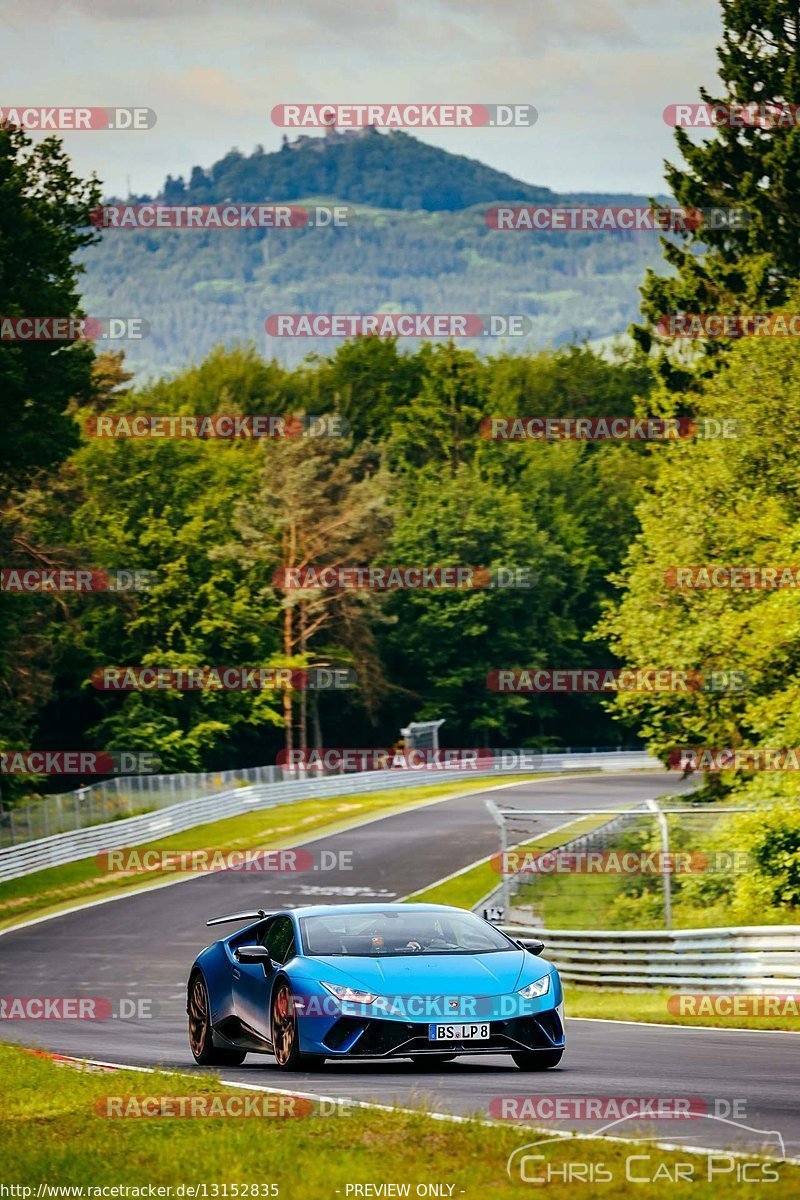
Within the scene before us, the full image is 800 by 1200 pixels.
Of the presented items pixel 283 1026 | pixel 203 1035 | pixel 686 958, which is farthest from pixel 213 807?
pixel 283 1026

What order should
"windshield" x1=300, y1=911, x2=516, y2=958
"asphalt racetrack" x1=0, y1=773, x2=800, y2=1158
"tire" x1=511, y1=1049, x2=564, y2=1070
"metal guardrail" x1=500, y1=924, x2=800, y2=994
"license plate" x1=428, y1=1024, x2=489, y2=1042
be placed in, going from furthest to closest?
"metal guardrail" x1=500, y1=924, x2=800, y2=994 → "windshield" x1=300, y1=911, x2=516, y2=958 → "tire" x1=511, y1=1049, x2=564, y2=1070 → "license plate" x1=428, y1=1024, x2=489, y2=1042 → "asphalt racetrack" x1=0, y1=773, x2=800, y2=1158

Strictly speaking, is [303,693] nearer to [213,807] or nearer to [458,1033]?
[213,807]

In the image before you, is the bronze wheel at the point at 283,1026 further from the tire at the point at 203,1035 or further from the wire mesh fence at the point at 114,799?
the wire mesh fence at the point at 114,799

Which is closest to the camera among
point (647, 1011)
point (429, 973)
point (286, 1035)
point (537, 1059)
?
point (429, 973)

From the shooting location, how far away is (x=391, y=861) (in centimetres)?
4759

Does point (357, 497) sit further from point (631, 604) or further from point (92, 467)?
point (631, 604)

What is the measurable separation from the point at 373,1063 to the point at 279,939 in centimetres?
115

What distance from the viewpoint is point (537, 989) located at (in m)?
12.1

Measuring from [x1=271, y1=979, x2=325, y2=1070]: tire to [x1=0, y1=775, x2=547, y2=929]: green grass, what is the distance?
2855 centimetres

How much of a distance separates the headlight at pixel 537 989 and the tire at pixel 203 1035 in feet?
8.65

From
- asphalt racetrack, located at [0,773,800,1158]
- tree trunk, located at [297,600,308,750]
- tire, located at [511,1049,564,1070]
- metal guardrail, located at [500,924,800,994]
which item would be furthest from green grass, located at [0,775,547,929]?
tire, located at [511,1049,564,1070]

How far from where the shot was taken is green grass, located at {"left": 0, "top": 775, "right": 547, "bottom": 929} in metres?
43.4

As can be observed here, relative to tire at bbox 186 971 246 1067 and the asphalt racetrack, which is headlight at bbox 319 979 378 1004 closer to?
the asphalt racetrack

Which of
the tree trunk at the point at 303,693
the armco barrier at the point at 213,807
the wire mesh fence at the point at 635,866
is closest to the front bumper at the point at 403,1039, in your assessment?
the wire mesh fence at the point at 635,866
